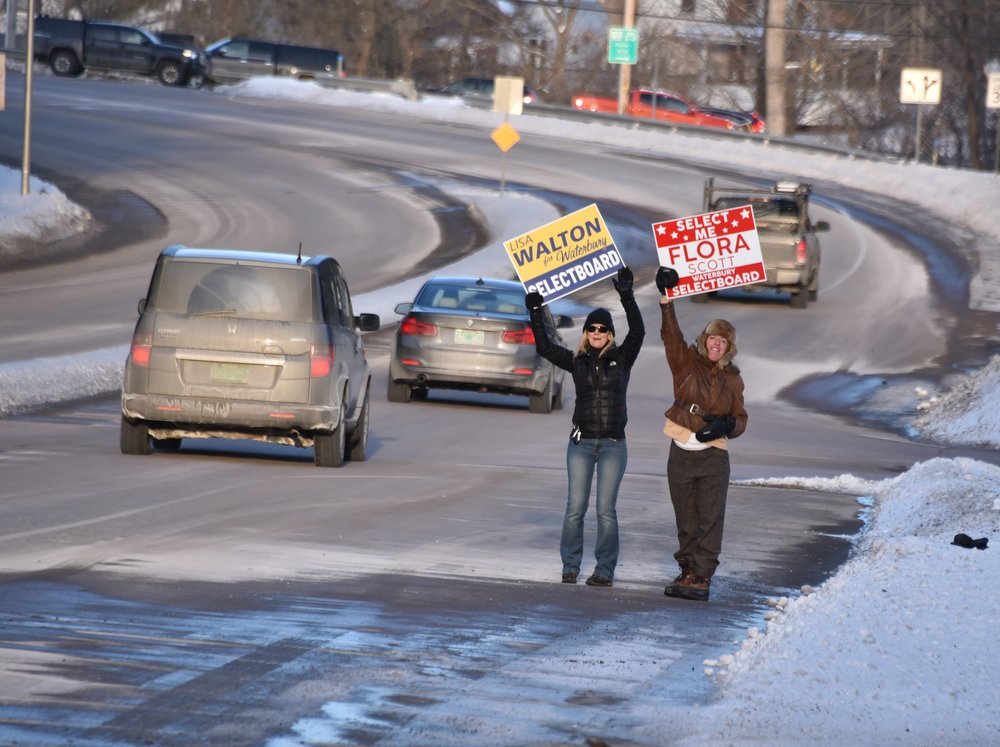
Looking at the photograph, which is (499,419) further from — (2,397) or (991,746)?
(991,746)

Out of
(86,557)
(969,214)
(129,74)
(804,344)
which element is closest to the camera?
(86,557)

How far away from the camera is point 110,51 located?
66375 millimetres

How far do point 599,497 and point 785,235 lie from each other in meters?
23.2

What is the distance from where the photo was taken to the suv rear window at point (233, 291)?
14188 mm

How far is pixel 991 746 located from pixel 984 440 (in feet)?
49.0

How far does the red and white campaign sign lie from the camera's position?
11.3 m

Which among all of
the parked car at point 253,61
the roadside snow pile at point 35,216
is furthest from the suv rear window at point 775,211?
the parked car at point 253,61

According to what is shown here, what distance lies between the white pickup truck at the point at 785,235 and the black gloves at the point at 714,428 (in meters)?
22.6

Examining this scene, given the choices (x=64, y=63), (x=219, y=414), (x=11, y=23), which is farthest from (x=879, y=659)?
(x=64, y=63)

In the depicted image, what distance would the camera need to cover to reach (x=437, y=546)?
11.2m

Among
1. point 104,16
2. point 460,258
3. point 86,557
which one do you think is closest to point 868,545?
point 86,557

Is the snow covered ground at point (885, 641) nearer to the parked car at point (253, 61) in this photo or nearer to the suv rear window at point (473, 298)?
the suv rear window at point (473, 298)

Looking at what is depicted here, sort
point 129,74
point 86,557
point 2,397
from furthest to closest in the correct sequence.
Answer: point 129,74, point 2,397, point 86,557

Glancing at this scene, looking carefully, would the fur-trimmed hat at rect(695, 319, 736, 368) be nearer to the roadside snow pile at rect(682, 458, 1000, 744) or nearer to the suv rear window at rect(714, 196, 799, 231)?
the roadside snow pile at rect(682, 458, 1000, 744)
